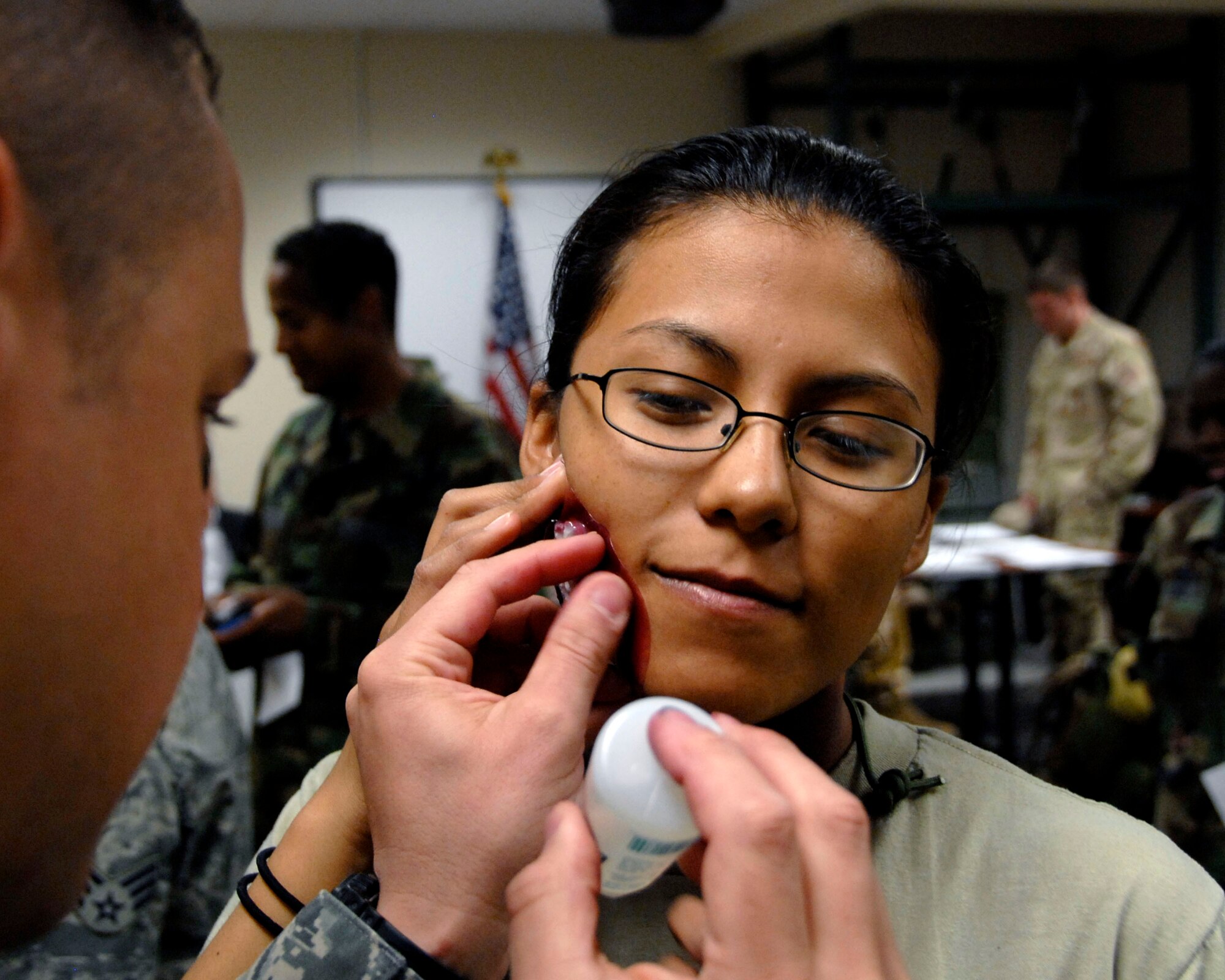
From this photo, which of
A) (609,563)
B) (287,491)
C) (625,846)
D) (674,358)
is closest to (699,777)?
(625,846)

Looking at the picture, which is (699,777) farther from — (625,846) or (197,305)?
(197,305)

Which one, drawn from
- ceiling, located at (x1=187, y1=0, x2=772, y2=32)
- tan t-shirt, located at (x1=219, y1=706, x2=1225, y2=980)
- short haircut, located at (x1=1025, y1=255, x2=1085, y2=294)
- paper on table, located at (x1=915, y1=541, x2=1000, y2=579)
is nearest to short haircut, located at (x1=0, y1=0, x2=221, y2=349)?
tan t-shirt, located at (x1=219, y1=706, x2=1225, y2=980)

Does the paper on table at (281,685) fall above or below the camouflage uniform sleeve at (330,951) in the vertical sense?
below

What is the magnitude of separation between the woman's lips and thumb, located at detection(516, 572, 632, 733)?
0.10 metres

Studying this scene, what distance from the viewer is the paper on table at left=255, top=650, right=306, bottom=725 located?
7.52 ft

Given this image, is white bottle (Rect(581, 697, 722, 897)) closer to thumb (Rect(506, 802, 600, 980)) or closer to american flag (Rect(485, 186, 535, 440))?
thumb (Rect(506, 802, 600, 980))

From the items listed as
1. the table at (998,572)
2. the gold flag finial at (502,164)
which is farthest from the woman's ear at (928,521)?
the gold flag finial at (502,164)

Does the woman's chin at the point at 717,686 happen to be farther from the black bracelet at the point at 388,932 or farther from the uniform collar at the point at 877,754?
the black bracelet at the point at 388,932

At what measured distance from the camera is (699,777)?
2.17 ft

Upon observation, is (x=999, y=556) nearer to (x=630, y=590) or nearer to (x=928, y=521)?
(x=928, y=521)

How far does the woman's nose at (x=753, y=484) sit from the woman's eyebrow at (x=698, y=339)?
0.06m

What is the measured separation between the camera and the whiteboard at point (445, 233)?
586 centimetres

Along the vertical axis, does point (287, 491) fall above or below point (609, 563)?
below

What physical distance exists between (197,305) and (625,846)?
0.44m
